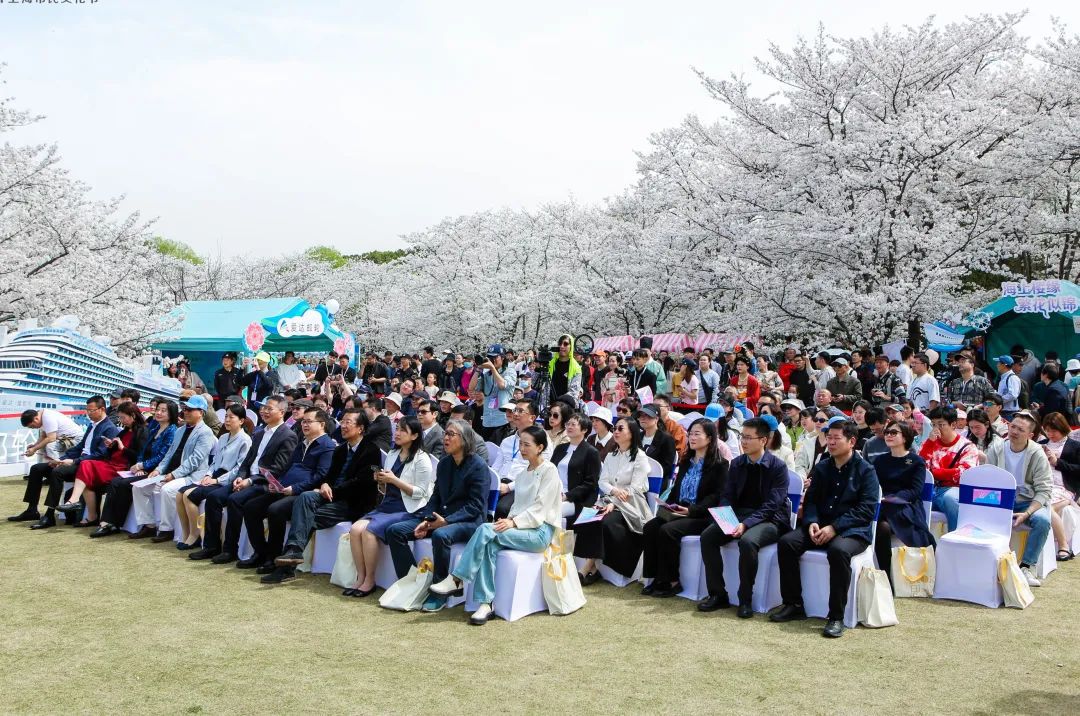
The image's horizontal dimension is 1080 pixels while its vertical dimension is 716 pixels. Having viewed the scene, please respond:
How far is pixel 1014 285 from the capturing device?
57.0ft

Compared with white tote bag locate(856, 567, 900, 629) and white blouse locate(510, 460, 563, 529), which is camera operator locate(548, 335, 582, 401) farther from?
white tote bag locate(856, 567, 900, 629)

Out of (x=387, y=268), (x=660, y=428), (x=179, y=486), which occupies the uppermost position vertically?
(x=387, y=268)

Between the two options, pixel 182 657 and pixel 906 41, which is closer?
pixel 182 657

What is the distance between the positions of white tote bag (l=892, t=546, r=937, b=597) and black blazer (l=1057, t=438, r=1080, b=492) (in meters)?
1.88

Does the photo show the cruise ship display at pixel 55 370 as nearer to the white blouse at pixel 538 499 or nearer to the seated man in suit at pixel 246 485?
the seated man in suit at pixel 246 485

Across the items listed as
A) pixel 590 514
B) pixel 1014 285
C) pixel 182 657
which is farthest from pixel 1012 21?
pixel 182 657

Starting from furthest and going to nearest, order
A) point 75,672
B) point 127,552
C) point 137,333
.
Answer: point 137,333 → point 127,552 → point 75,672

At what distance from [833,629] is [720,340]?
17.8 meters

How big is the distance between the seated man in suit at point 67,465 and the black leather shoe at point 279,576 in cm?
360

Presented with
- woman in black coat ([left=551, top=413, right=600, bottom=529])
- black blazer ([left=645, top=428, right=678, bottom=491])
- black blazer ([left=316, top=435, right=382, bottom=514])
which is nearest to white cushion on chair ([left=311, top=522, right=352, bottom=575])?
black blazer ([left=316, top=435, right=382, bottom=514])

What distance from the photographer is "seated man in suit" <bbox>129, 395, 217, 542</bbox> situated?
8742 mm

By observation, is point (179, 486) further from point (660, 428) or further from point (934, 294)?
point (934, 294)

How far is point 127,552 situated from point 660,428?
5021mm

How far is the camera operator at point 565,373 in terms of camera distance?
39.3 ft
